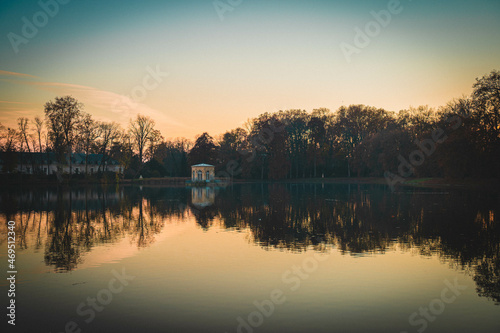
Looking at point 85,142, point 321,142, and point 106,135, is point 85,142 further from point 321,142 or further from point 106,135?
point 321,142

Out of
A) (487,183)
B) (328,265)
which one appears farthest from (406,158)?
(328,265)

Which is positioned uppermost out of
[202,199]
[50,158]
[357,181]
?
[50,158]

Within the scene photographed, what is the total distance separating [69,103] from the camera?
7056cm

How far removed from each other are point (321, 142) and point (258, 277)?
97.6 meters

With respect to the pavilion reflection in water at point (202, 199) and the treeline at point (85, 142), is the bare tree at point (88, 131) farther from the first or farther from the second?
the pavilion reflection in water at point (202, 199)

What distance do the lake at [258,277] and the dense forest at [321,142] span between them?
40669mm

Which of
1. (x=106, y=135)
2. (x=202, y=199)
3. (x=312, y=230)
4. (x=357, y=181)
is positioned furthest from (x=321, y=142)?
(x=312, y=230)

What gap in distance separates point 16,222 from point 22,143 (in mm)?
66432

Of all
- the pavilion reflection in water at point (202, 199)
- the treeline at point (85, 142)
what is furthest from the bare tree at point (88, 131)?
the pavilion reflection in water at point (202, 199)

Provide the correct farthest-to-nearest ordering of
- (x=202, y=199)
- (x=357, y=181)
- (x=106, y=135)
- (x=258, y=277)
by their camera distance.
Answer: (x=357, y=181), (x=106, y=135), (x=202, y=199), (x=258, y=277)

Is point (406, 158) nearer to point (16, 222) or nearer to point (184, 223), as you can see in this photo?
point (184, 223)

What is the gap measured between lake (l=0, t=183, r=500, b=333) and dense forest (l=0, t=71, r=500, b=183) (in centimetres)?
4067

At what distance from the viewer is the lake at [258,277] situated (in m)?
8.52

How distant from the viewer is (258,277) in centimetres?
1187
